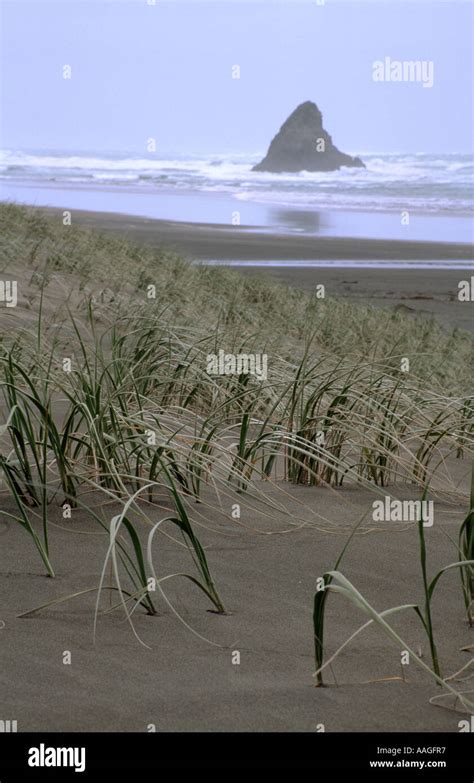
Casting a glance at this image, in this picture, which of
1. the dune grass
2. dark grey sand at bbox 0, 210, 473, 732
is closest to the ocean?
the dune grass

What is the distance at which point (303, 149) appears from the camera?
2351 inches

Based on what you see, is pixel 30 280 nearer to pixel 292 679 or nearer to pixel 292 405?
pixel 292 405

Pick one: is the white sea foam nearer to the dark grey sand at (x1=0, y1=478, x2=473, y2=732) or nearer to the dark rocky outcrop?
the dark rocky outcrop

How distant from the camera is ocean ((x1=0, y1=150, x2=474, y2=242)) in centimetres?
2509

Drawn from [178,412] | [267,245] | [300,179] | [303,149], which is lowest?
[178,412]

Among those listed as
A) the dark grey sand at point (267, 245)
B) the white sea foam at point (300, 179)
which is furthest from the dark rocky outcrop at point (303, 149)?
the dark grey sand at point (267, 245)

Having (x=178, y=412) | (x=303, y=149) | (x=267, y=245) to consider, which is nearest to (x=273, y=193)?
(x=267, y=245)

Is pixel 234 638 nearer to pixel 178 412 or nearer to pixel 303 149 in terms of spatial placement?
pixel 178 412

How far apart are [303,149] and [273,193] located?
24.1m

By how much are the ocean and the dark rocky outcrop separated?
168 centimetres

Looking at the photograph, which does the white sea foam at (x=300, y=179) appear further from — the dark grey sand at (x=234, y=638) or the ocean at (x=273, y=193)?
the dark grey sand at (x=234, y=638)

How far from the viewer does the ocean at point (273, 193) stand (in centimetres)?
2509

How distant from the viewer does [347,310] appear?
34.2 ft

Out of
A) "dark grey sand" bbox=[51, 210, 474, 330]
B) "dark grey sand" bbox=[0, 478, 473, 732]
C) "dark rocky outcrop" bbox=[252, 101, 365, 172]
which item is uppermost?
"dark rocky outcrop" bbox=[252, 101, 365, 172]
